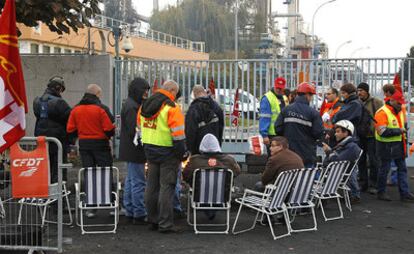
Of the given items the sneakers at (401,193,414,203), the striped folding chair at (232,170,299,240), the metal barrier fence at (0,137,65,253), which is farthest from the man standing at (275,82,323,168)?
the metal barrier fence at (0,137,65,253)

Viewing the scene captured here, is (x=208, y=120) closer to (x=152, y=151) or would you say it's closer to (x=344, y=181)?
(x=152, y=151)

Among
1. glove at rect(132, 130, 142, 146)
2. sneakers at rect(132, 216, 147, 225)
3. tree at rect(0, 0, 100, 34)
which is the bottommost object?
sneakers at rect(132, 216, 147, 225)

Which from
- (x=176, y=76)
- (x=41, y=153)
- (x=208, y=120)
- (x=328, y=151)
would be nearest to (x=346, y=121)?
(x=328, y=151)

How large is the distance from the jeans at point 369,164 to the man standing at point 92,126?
4718 mm

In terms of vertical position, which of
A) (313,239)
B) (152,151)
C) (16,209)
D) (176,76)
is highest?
(176,76)

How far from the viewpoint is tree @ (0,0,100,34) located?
9.98 metres

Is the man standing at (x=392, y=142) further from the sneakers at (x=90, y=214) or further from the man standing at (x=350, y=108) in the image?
the sneakers at (x=90, y=214)

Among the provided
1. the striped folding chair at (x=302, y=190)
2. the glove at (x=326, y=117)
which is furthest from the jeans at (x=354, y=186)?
the striped folding chair at (x=302, y=190)

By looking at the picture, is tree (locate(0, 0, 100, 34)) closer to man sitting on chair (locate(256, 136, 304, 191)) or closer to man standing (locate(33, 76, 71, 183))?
man standing (locate(33, 76, 71, 183))

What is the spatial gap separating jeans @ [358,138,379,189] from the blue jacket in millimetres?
1695

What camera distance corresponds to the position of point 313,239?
7.62 meters

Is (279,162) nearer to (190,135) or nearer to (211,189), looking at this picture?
(211,189)

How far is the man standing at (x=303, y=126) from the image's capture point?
9000 millimetres

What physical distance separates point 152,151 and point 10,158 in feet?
6.57
